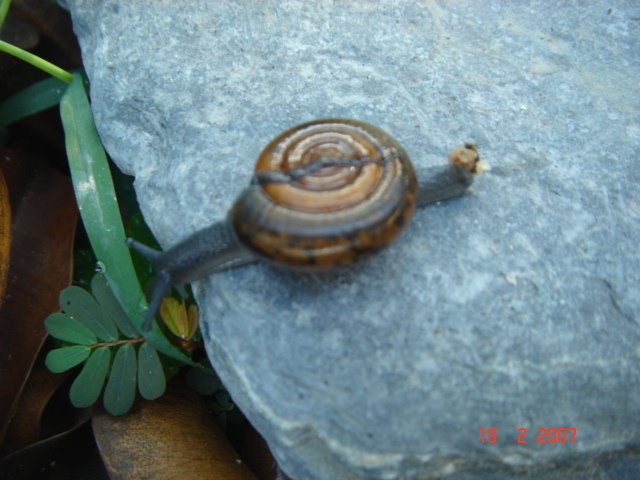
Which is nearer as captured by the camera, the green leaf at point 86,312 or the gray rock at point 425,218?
the gray rock at point 425,218

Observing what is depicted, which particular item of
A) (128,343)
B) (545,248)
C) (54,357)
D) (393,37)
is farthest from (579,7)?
(54,357)

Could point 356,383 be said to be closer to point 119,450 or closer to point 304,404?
point 304,404

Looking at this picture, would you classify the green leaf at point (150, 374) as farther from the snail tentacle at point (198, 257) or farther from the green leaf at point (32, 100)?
the green leaf at point (32, 100)

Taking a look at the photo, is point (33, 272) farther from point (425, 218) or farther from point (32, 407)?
point (425, 218)

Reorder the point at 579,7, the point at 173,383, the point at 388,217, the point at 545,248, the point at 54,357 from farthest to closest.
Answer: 1. the point at 579,7
2. the point at 173,383
3. the point at 54,357
4. the point at 545,248
5. the point at 388,217

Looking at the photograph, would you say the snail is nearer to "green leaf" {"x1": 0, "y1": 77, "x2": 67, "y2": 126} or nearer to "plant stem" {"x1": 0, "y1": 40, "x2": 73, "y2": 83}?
"plant stem" {"x1": 0, "y1": 40, "x2": 73, "y2": 83}

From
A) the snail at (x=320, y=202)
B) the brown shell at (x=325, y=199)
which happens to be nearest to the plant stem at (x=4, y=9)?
the snail at (x=320, y=202)
